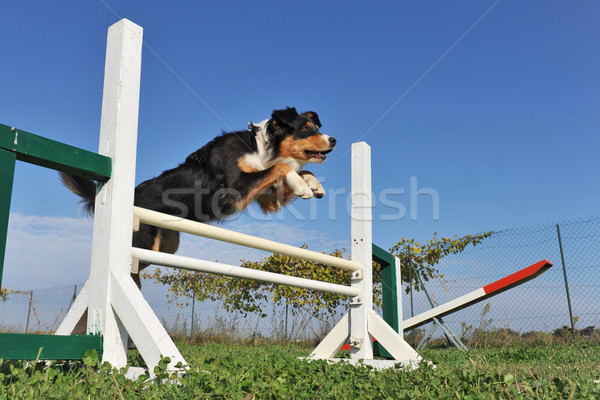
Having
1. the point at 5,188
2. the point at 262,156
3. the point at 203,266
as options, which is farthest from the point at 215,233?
the point at 262,156

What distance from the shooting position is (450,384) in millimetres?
1409

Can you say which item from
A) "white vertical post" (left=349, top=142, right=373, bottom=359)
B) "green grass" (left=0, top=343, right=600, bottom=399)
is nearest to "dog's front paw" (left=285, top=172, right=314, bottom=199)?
"white vertical post" (left=349, top=142, right=373, bottom=359)

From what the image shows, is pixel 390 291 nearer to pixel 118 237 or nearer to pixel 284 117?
pixel 284 117

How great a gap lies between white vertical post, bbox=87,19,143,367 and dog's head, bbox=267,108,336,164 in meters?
1.23

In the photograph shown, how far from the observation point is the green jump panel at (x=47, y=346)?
4.49 feet

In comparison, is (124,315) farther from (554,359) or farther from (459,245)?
(459,245)

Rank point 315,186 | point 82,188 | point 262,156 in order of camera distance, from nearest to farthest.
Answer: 1. point 82,188
2. point 315,186
3. point 262,156

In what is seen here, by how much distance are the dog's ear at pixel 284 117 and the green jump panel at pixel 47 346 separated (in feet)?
5.88

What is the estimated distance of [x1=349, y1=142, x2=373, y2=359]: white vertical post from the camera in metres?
2.79

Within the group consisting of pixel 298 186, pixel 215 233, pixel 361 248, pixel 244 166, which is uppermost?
pixel 244 166

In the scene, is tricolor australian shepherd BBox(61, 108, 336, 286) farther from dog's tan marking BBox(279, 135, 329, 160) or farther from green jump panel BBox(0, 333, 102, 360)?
green jump panel BBox(0, 333, 102, 360)

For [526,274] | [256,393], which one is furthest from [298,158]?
[526,274]

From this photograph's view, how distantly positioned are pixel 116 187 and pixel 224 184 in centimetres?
94

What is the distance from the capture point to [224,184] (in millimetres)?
2592
